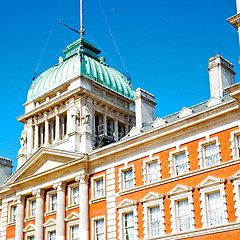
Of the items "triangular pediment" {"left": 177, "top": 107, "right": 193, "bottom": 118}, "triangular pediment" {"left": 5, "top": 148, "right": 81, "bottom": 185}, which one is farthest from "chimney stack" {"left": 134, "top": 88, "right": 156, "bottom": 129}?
"triangular pediment" {"left": 177, "top": 107, "right": 193, "bottom": 118}

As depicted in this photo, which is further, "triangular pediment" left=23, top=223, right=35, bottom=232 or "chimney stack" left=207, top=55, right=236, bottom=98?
"triangular pediment" left=23, top=223, right=35, bottom=232

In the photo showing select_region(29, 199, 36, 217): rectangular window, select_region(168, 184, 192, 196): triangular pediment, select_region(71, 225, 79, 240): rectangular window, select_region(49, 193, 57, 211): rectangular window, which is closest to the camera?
select_region(168, 184, 192, 196): triangular pediment

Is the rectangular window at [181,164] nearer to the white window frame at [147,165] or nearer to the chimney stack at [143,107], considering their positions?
the white window frame at [147,165]

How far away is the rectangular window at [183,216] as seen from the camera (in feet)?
127

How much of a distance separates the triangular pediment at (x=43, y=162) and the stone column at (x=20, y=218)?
219 centimetres

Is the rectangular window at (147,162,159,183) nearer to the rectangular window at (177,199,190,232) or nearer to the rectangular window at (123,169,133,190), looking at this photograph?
the rectangular window at (123,169,133,190)

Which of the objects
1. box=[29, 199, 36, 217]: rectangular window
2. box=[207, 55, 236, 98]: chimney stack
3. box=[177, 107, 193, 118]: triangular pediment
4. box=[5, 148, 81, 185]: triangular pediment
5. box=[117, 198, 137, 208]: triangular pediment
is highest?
box=[207, 55, 236, 98]: chimney stack

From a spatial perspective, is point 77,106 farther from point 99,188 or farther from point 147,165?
point 147,165

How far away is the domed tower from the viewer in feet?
173

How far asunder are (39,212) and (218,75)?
2074cm

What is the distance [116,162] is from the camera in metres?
45.5

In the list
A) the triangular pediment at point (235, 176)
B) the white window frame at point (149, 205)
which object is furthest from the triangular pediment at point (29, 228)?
the triangular pediment at point (235, 176)

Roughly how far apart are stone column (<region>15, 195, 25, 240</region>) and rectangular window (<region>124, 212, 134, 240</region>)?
13.1 metres

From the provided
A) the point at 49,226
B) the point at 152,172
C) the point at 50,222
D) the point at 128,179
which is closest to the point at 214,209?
the point at 152,172
